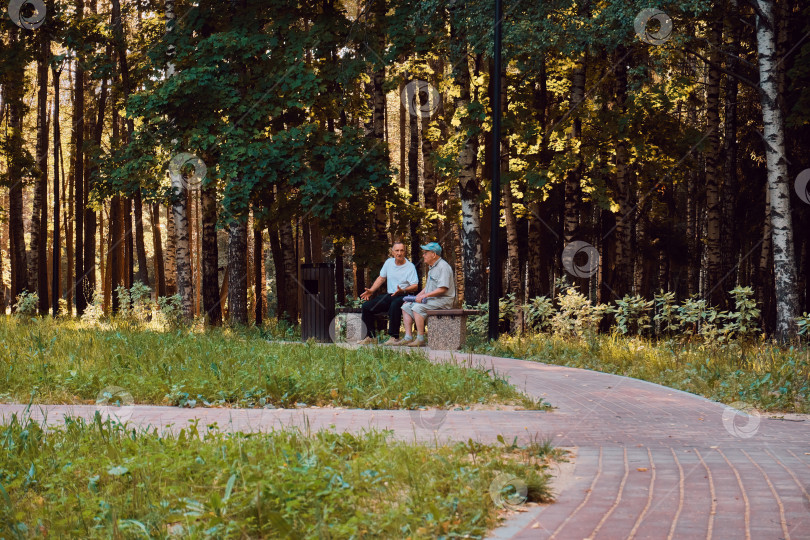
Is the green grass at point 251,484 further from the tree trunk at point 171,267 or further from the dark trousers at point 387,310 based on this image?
the tree trunk at point 171,267

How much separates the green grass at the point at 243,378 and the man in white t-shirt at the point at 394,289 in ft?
10.8

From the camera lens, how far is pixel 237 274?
19.3 meters

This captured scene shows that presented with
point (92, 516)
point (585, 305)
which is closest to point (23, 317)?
point (585, 305)

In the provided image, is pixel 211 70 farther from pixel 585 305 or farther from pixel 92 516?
pixel 92 516

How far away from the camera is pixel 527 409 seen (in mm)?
7469

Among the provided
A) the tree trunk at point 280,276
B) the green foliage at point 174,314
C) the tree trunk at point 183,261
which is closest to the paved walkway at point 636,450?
the green foliage at point 174,314

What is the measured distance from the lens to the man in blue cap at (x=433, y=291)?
13.5 metres

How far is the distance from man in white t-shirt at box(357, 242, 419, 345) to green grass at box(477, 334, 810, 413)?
1659 millimetres

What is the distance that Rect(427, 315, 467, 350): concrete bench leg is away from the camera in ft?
43.6

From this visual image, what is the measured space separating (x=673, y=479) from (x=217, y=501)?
268 cm

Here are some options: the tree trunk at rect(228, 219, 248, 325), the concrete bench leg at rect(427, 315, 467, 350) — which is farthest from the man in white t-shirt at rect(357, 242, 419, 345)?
the tree trunk at rect(228, 219, 248, 325)

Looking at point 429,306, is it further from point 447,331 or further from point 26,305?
point 26,305

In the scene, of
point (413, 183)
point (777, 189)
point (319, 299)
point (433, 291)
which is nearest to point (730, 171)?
point (777, 189)

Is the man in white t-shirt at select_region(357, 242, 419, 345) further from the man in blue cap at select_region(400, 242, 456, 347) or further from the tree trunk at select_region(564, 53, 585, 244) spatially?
the tree trunk at select_region(564, 53, 585, 244)
